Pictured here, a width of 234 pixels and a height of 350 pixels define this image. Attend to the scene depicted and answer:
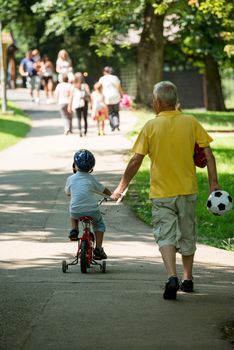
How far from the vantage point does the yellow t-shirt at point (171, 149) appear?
28.6 feet

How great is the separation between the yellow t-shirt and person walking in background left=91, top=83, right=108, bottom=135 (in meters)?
17.8

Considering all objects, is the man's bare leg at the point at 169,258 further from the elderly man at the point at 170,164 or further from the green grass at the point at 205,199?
the green grass at the point at 205,199

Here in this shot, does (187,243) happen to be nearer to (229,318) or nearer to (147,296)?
(147,296)

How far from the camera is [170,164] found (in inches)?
344

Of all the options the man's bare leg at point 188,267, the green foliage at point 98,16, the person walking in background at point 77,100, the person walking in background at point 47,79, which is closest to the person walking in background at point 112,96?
the person walking in background at point 77,100

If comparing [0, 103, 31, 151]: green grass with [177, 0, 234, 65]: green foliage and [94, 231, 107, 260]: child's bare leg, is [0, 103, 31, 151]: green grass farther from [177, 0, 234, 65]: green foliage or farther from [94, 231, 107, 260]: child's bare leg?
[94, 231, 107, 260]: child's bare leg

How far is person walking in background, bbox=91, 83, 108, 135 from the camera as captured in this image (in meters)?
26.7

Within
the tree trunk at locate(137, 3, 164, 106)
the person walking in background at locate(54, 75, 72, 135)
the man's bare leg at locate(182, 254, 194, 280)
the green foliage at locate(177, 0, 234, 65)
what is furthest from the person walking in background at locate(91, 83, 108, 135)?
the man's bare leg at locate(182, 254, 194, 280)

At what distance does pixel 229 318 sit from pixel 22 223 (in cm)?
665

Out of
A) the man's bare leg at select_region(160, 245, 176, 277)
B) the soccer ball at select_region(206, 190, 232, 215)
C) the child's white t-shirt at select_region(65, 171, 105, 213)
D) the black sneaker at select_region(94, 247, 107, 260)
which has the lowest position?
the black sneaker at select_region(94, 247, 107, 260)

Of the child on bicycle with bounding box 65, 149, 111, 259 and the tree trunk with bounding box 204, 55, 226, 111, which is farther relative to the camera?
the tree trunk with bounding box 204, 55, 226, 111

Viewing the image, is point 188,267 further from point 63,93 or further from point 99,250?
point 63,93

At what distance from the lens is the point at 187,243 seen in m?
8.88

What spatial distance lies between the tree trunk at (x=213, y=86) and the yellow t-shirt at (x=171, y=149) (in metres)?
39.8
